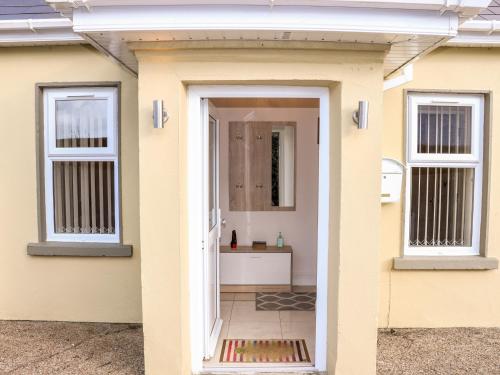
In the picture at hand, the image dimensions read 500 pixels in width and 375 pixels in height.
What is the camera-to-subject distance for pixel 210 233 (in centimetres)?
429

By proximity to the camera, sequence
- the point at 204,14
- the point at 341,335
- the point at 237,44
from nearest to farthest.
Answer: the point at 204,14
the point at 237,44
the point at 341,335

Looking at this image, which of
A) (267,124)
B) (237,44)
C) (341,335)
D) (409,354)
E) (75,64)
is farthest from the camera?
(267,124)

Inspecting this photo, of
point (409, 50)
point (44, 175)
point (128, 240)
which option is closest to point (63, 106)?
point (44, 175)

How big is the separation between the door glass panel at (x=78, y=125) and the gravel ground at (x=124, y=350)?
90.6 inches

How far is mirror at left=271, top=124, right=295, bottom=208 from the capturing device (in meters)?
6.84

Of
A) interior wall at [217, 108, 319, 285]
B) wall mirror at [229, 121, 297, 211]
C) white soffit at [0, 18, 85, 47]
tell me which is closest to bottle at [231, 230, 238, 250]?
interior wall at [217, 108, 319, 285]

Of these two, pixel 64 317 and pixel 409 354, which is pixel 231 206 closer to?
pixel 64 317

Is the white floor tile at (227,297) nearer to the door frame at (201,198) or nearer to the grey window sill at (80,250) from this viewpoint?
the grey window sill at (80,250)

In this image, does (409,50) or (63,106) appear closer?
(409,50)

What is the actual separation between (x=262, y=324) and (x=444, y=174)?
3.00 metres

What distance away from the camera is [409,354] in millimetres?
4258

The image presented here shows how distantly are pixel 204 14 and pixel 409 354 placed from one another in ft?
12.9

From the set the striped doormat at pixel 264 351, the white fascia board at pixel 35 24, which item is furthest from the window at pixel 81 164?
the striped doormat at pixel 264 351

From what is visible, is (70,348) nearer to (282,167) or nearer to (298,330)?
(298,330)
